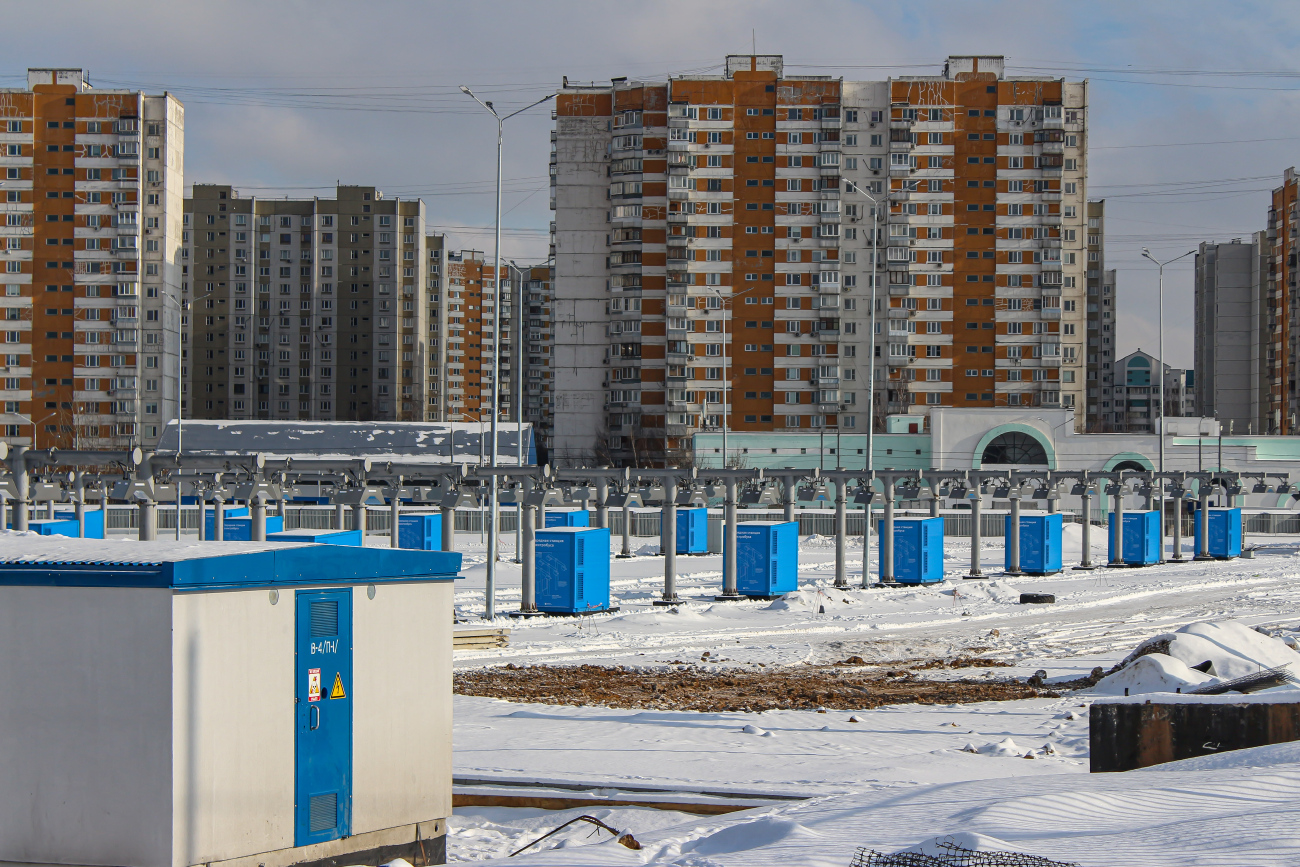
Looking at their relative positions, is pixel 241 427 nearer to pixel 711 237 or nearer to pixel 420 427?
pixel 420 427

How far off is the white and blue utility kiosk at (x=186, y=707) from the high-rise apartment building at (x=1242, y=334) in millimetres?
117949

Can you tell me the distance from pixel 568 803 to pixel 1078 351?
265 ft

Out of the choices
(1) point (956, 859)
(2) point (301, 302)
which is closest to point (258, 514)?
(1) point (956, 859)

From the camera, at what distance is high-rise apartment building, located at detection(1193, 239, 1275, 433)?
11306 centimetres

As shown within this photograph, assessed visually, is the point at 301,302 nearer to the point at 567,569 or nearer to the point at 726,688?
the point at 567,569

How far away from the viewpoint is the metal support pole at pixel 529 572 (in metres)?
24.3

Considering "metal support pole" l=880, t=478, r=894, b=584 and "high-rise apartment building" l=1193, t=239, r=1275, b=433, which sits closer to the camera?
"metal support pole" l=880, t=478, r=894, b=584

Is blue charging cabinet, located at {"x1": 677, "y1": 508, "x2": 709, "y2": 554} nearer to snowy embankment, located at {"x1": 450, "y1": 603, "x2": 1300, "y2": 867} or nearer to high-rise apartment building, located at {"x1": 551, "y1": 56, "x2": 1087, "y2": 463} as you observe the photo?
snowy embankment, located at {"x1": 450, "y1": 603, "x2": 1300, "y2": 867}

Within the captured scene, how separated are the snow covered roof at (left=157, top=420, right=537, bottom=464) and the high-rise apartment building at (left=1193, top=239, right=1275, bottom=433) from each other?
75.9 m

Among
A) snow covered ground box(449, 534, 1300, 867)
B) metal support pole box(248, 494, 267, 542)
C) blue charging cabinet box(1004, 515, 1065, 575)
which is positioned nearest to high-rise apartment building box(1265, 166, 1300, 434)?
blue charging cabinet box(1004, 515, 1065, 575)

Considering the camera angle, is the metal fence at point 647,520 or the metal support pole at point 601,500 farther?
the metal fence at point 647,520

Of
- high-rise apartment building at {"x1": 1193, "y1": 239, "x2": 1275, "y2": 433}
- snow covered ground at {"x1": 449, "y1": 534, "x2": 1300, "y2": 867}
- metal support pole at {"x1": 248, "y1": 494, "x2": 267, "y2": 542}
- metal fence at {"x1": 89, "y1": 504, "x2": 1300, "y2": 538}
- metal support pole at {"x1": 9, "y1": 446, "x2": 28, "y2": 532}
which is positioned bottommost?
metal fence at {"x1": 89, "y1": 504, "x2": 1300, "y2": 538}

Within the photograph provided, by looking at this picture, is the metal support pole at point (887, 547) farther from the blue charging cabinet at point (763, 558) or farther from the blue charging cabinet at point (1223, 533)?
the blue charging cabinet at point (1223, 533)

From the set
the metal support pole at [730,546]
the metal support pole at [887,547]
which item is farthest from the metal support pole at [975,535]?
the metal support pole at [730,546]
